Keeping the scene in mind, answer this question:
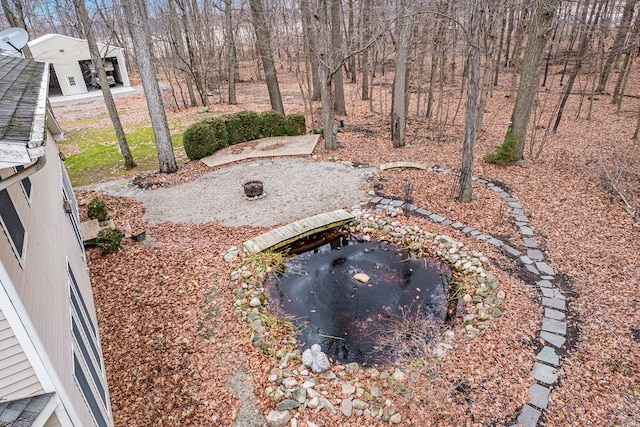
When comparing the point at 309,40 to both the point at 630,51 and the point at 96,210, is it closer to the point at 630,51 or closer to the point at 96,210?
the point at 630,51

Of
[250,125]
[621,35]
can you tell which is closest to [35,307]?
[250,125]

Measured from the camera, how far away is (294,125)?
593 inches

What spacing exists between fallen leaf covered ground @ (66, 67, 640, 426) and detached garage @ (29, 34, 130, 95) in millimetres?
23833

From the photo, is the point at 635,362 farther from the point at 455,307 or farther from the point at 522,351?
the point at 455,307

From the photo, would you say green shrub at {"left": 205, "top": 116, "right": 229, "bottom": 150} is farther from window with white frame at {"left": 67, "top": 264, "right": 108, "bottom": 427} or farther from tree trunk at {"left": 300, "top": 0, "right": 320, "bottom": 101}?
window with white frame at {"left": 67, "top": 264, "right": 108, "bottom": 427}

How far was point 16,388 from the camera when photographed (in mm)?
2777

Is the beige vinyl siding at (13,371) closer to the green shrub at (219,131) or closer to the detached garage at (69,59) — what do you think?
the green shrub at (219,131)

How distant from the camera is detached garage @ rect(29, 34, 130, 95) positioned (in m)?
26.8

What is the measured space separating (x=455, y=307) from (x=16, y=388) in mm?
6143

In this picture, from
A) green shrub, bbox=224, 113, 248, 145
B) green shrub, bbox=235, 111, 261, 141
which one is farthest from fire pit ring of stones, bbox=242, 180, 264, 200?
green shrub, bbox=235, 111, 261, 141

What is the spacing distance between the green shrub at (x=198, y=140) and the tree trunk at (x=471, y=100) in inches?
362

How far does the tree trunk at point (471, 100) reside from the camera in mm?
7238

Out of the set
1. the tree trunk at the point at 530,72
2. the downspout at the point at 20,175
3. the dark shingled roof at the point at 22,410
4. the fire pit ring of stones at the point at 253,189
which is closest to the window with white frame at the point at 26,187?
the downspout at the point at 20,175

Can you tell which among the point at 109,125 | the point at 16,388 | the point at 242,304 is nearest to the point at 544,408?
the point at 242,304
